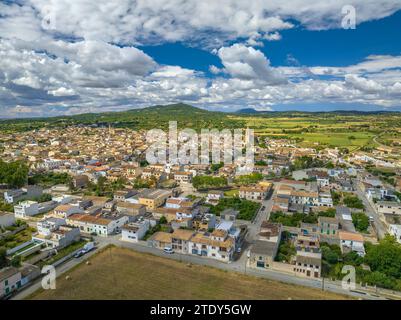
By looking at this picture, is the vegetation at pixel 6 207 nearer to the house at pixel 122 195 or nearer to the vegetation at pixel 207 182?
the house at pixel 122 195

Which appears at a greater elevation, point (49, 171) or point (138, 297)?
point (49, 171)

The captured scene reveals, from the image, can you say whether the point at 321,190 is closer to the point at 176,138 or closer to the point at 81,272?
the point at 81,272

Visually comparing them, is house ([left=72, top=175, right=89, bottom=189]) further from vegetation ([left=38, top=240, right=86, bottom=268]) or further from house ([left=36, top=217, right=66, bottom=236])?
vegetation ([left=38, top=240, right=86, bottom=268])

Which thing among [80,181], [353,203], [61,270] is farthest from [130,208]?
[353,203]

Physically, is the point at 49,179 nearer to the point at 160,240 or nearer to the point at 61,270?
the point at 61,270

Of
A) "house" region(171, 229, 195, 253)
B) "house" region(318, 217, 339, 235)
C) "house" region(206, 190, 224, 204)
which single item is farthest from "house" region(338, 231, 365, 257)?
Result: "house" region(206, 190, 224, 204)
